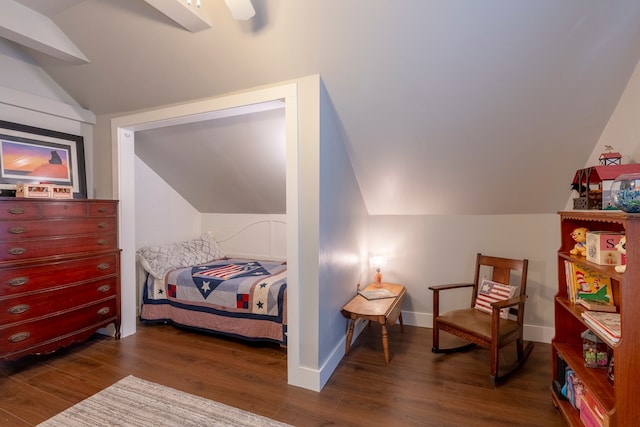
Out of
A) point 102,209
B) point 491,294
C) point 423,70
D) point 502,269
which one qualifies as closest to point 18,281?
point 102,209

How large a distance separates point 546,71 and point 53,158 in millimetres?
4096

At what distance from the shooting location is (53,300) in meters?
2.44

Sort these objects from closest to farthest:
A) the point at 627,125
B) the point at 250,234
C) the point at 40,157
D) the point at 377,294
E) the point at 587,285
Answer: the point at 587,285 < the point at 627,125 < the point at 40,157 < the point at 377,294 < the point at 250,234

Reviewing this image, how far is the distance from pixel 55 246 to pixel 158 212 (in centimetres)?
148

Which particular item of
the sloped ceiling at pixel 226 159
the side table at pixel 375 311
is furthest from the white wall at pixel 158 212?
the side table at pixel 375 311

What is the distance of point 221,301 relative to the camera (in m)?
2.94

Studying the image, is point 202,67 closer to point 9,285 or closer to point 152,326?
point 9,285

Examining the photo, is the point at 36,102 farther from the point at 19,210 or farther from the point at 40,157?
the point at 19,210

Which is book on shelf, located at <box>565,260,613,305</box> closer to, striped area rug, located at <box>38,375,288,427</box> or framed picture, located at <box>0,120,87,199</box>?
striped area rug, located at <box>38,375,288,427</box>

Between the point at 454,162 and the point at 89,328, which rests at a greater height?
the point at 454,162

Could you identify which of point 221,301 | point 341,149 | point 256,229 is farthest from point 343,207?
point 256,229

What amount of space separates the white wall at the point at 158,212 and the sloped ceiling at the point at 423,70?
1171mm

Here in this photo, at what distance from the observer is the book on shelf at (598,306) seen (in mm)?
1611

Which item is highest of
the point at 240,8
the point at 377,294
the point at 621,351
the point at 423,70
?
the point at 240,8
